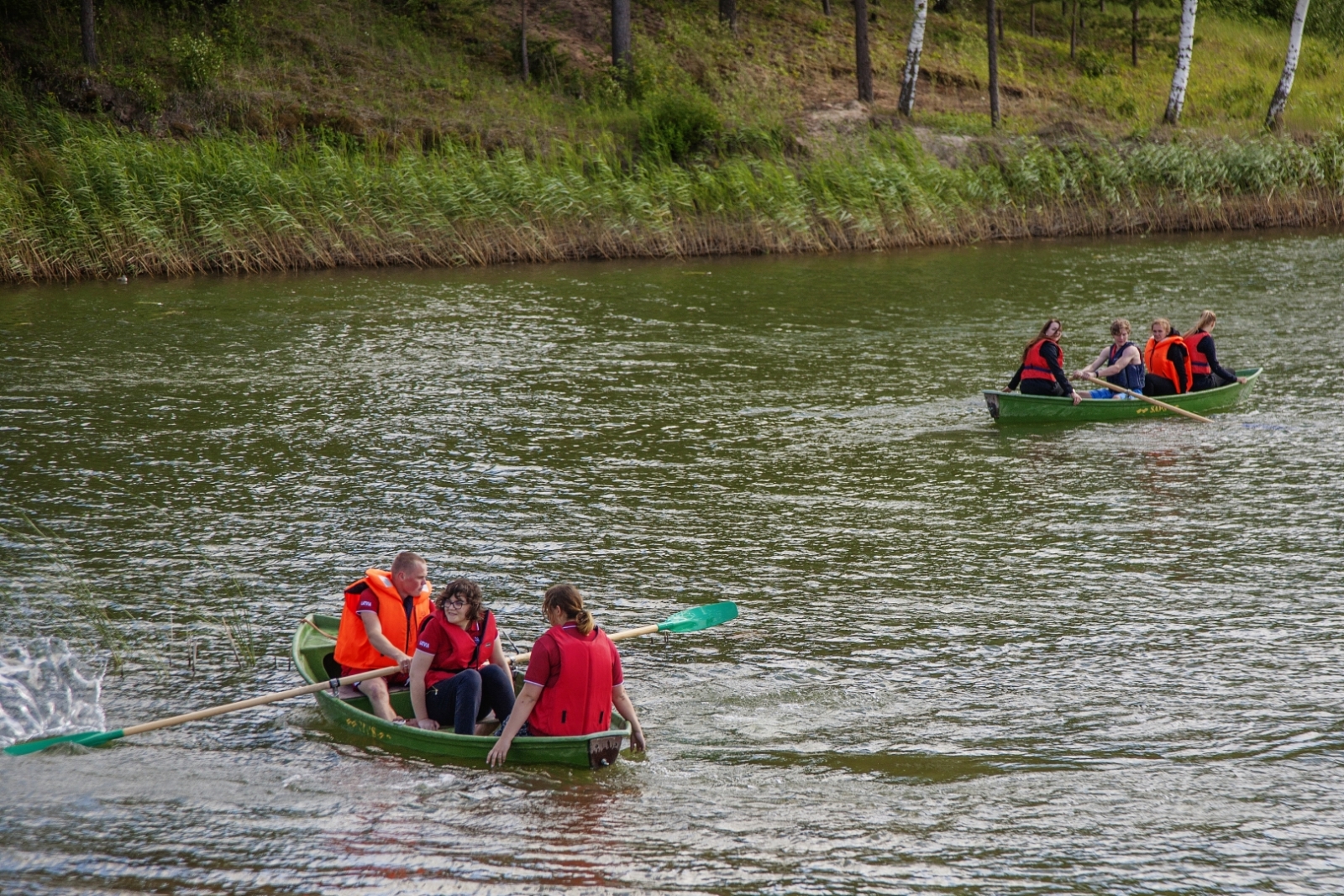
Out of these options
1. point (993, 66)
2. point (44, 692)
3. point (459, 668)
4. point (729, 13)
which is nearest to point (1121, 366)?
point (459, 668)

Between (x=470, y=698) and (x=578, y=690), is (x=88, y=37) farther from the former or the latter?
(x=578, y=690)

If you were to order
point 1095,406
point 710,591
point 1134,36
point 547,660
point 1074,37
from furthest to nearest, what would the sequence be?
1. point 1134,36
2. point 1074,37
3. point 1095,406
4. point 710,591
5. point 547,660

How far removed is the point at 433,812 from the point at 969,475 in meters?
8.09

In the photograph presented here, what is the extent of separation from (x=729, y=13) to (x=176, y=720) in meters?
36.5

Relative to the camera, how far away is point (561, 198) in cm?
2784

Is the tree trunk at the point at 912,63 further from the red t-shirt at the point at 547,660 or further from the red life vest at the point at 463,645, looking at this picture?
the red t-shirt at the point at 547,660

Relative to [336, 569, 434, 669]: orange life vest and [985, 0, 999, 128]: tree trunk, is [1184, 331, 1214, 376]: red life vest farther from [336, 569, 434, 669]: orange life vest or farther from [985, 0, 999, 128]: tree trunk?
[985, 0, 999, 128]: tree trunk

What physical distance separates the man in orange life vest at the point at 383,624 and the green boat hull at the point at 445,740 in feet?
0.47

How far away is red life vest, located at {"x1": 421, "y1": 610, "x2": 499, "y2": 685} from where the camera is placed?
7.43 metres

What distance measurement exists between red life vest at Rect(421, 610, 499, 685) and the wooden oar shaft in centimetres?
31

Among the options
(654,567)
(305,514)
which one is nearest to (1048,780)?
(654,567)

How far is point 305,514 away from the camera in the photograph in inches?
471

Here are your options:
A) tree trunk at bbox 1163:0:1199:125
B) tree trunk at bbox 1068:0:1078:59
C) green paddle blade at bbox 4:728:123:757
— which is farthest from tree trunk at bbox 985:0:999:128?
green paddle blade at bbox 4:728:123:757

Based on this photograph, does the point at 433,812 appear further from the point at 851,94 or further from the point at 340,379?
the point at 851,94
